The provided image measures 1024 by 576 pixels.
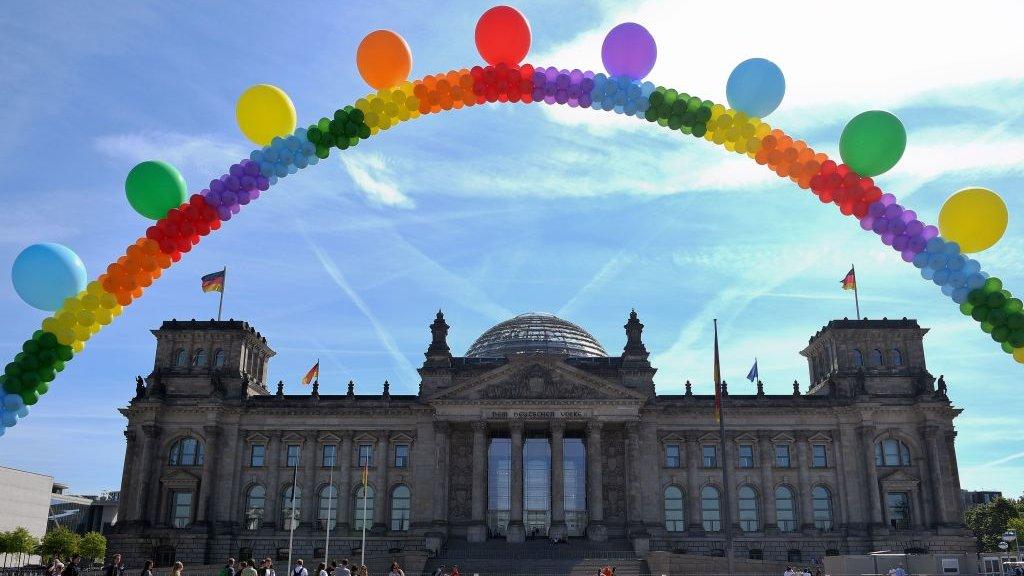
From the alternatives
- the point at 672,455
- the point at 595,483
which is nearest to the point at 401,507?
the point at 595,483

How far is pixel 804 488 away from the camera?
2921 inches

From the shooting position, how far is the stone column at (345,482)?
73938 mm

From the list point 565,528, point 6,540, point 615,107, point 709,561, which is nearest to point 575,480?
point 565,528

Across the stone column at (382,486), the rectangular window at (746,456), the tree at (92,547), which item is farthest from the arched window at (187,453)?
the rectangular window at (746,456)

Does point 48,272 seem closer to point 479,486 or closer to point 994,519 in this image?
point 479,486

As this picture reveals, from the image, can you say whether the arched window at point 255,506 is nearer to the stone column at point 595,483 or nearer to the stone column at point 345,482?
the stone column at point 345,482

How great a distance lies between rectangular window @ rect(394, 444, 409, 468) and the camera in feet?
247

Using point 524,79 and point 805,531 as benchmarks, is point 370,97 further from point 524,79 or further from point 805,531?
point 805,531

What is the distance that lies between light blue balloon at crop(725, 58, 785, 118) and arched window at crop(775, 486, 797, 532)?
5722 cm

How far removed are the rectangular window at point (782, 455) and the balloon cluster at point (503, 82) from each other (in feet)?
190

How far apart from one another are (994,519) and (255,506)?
310ft

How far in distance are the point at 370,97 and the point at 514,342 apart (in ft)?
210

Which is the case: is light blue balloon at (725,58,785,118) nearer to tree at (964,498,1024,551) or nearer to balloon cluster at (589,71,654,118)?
balloon cluster at (589,71,654,118)

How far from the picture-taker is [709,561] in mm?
60031
